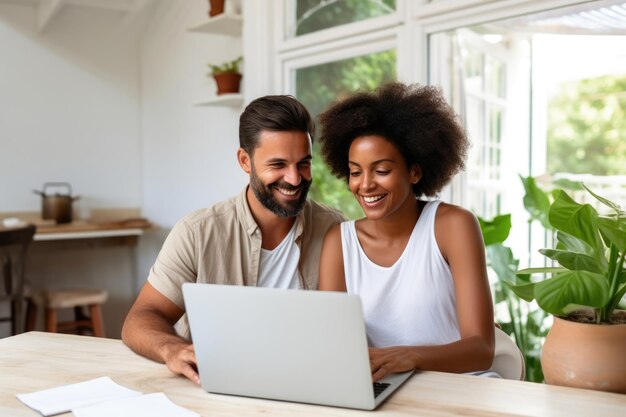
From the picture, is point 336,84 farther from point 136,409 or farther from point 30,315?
point 136,409

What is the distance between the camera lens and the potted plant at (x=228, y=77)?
370 centimetres

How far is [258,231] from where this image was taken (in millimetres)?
2012

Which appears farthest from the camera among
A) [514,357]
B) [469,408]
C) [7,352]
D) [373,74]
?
[373,74]

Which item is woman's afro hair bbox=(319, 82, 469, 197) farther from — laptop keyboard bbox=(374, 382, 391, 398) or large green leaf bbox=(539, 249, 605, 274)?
laptop keyboard bbox=(374, 382, 391, 398)

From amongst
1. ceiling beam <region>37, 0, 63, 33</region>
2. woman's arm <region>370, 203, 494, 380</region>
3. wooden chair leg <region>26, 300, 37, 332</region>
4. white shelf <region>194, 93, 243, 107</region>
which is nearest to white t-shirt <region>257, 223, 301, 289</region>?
woman's arm <region>370, 203, 494, 380</region>

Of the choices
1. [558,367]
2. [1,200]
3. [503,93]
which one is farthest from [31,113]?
[558,367]

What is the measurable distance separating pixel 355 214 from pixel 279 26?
1055 millimetres

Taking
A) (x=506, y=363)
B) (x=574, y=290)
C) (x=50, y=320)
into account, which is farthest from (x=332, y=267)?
(x=50, y=320)

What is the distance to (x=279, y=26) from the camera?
363cm

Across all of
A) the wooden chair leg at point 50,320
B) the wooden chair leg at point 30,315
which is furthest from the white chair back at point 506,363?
the wooden chair leg at point 30,315

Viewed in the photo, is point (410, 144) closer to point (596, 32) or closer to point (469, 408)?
point (469, 408)

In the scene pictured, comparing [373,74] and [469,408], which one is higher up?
[373,74]

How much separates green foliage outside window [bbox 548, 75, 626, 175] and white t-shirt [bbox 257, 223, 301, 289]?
2315 mm

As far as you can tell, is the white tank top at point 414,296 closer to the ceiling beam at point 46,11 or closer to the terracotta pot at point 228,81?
the terracotta pot at point 228,81
